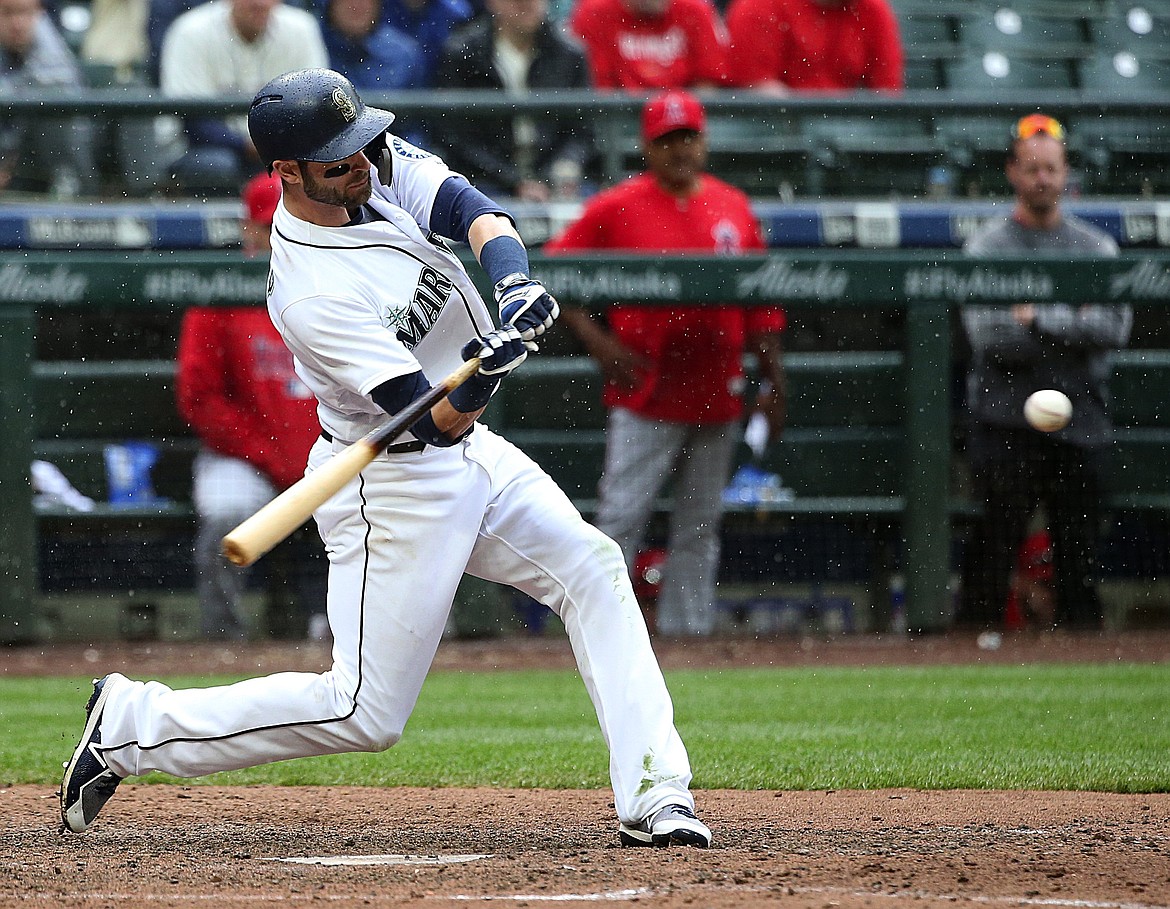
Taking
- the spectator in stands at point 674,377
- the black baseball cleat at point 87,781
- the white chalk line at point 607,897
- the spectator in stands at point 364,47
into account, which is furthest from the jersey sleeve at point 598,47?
the white chalk line at point 607,897

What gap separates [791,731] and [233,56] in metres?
4.14

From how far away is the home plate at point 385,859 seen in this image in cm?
308

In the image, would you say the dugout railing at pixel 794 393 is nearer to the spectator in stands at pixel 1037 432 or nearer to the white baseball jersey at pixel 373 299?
the spectator in stands at pixel 1037 432

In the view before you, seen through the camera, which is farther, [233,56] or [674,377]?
[233,56]

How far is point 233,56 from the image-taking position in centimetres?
716

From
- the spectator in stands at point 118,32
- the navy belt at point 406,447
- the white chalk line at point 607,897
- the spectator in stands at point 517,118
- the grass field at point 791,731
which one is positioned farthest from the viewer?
the spectator in stands at point 118,32

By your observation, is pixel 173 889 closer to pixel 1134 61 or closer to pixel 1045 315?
pixel 1045 315

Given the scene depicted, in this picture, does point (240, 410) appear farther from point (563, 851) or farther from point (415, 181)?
point (563, 851)

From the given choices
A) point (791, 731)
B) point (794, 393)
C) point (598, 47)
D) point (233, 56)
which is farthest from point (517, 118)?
point (791, 731)

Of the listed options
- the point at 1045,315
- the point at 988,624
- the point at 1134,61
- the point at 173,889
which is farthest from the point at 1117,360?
→ the point at 173,889

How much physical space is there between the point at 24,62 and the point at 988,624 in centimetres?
492

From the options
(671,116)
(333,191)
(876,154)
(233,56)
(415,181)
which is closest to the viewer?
(333,191)

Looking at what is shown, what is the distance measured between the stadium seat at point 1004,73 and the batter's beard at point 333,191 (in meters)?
5.89

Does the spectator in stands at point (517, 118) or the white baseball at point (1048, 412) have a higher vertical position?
the spectator in stands at point (517, 118)
